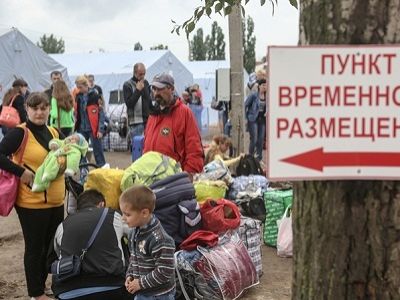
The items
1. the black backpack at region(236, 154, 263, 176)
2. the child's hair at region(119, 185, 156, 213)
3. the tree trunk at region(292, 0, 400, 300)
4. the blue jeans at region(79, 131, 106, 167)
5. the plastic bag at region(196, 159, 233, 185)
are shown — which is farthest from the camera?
the blue jeans at region(79, 131, 106, 167)

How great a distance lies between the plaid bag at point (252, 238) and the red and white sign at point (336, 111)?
3689mm

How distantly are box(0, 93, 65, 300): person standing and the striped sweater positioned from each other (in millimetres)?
1162

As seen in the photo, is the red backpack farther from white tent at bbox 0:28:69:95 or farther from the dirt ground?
white tent at bbox 0:28:69:95

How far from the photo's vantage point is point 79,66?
81.4ft

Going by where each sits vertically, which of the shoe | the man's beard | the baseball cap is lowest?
the shoe

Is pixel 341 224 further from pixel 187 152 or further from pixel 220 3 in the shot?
pixel 187 152

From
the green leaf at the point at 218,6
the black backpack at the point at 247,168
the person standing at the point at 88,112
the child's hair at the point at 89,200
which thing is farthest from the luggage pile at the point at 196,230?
the person standing at the point at 88,112

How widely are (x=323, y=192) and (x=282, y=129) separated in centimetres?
23

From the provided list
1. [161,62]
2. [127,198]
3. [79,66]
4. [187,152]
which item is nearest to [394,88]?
[127,198]

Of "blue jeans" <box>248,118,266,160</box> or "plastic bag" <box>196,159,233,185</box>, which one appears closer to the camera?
"plastic bag" <box>196,159,233,185</box>

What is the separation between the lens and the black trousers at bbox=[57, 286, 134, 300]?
3.89m

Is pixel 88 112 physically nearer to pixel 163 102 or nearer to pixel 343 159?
pixel 163 102

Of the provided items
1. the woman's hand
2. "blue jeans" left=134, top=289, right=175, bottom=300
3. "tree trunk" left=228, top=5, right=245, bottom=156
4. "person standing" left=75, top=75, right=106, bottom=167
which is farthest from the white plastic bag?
"person standing" left=75, top=75, right=106, bottom=167

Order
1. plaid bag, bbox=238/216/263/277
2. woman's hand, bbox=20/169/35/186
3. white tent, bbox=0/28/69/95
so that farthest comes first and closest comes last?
white tent, bbox=0/28/69/95 → plaid bag, bbox=238/216/263/277 → woman's hand, bbox=20/169/35/186
